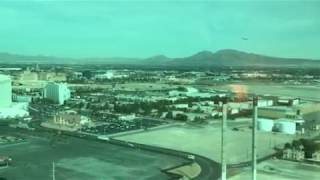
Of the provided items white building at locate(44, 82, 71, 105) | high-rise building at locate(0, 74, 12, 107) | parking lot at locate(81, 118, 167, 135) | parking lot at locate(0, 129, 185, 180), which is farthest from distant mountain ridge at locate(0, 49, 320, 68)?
white building at locate(44, 82, 71, 105)

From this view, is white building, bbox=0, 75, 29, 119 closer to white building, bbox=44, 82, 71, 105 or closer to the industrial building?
white building, bbox=44, 82, 71, 105

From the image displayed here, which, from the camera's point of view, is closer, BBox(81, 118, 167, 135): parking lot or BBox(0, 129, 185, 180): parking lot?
BBox(0, 129, 185, 180): parking lot

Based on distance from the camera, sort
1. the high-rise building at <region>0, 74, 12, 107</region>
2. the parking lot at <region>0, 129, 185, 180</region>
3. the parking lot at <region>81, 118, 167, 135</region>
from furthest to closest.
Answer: the high-rise building at <region>0, 74, 12, 107</region>
the parking lot at <region>81, 118, 167, 135</region>
the parking lot at <region>0, 129, 185, 180</region>

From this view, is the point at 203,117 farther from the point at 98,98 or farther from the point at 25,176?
the point at 25,176

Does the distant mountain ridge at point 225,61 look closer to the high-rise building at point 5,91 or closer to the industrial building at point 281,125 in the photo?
the industrial building at point 281,125

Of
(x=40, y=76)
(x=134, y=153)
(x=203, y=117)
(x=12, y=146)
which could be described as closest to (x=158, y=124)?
(x=203, y=117)

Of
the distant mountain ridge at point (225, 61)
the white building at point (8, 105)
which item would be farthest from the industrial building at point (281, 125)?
the white building at point (8, 105)

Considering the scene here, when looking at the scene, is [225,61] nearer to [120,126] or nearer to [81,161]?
[81,161]
